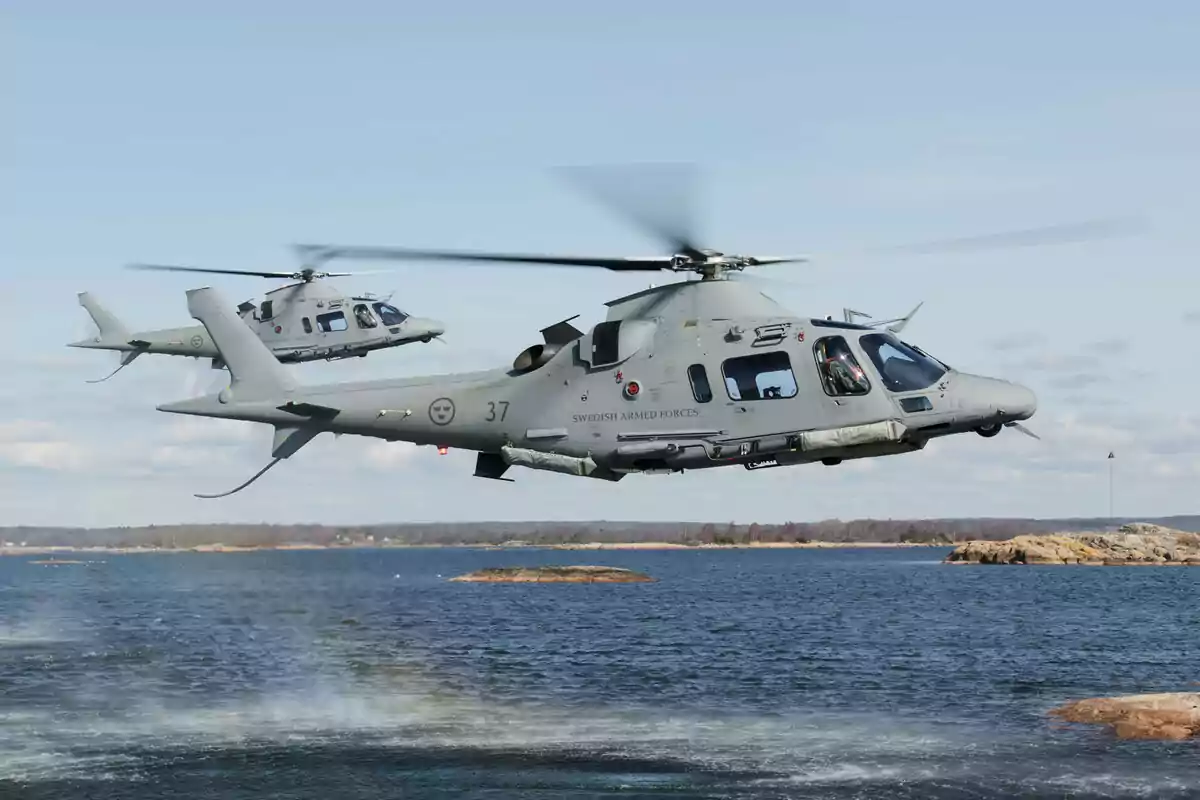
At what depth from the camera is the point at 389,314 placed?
4903 cm

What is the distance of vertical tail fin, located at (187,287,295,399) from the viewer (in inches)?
1134

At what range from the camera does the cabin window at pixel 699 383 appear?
25.3 metres

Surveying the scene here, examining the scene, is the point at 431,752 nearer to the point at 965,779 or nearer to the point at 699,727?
the point at 699,727

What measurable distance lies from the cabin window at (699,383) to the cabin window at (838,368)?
2.00 m

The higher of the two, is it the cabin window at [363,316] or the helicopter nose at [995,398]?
the cabin window at [363,316]

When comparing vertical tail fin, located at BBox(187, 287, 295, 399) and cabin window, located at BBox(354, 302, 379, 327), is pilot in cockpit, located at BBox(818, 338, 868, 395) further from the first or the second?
cabin window, located at BBox(354, 302, 379, 327)

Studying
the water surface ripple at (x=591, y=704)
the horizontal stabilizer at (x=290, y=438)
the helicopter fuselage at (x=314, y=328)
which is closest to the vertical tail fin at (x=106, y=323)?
the helicopter fuselage at (x=314, y=328)

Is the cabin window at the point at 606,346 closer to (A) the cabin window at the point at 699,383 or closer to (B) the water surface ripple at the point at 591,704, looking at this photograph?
(A) the cabin window at the point at 699,383

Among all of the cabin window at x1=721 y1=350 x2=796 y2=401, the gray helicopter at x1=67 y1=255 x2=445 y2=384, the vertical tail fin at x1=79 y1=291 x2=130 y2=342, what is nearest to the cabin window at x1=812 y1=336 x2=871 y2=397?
the cabin window at x1=721 y1=350 x2=796 y2=401

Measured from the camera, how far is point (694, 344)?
25.7m

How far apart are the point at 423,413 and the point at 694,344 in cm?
540

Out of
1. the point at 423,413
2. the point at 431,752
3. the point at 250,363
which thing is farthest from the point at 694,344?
the point at 431,752

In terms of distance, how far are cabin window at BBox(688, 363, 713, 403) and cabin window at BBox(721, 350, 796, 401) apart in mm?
334

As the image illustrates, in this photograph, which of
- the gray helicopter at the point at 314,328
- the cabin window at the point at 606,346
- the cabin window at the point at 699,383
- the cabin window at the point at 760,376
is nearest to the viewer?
the cabin window at the point at 760,376
